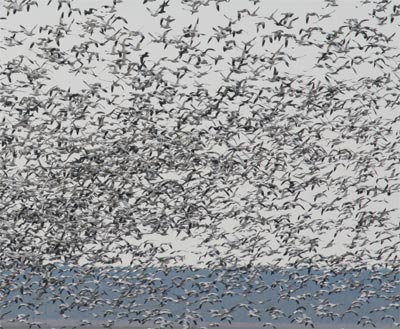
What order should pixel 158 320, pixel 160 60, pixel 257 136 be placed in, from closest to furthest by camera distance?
pixel 160 60, pixel 257 136, pixel 158 320

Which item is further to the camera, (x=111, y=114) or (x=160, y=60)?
(x=111, y=114)

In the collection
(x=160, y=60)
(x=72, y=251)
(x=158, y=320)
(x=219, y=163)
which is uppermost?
(x=160, y=60)

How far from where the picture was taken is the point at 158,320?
4381 centimetres

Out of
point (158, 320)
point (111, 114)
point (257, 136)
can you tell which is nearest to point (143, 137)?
point (111, 114)

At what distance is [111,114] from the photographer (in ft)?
136

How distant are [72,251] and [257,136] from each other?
8949mm

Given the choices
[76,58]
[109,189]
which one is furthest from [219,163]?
[76,58]

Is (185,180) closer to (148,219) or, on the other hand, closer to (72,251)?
(148,219)

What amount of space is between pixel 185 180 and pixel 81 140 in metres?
4.09

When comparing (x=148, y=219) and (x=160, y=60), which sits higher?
(x=160, y=60)

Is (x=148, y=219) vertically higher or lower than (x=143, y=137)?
lower

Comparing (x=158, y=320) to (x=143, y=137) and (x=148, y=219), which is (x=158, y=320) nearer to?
(x=148, y=219)

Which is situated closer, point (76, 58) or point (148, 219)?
point (76, 58)

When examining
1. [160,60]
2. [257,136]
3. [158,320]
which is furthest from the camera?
[158,320]
